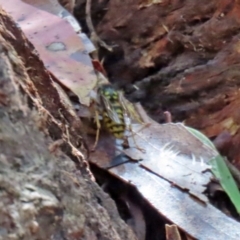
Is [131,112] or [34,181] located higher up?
[34,181]

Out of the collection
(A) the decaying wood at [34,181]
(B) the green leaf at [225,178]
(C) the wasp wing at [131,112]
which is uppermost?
(A) the decaying wood at [34,181]

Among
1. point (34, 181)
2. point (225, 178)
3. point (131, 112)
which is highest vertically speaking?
point (34, 181)

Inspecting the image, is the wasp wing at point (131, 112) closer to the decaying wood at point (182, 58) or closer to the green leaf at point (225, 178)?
the decaying wood at point (182, 58)

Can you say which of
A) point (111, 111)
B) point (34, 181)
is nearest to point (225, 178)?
point (111, 111)

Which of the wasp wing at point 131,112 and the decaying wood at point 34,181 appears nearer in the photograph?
the decaying wood at point 34,181

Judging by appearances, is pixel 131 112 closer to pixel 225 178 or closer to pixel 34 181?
pixel 225 178

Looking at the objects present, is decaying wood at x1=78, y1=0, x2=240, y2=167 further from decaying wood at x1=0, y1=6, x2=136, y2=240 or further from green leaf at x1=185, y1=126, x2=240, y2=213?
decaying wood at x1=0, y1=6, x2=136, y2=240

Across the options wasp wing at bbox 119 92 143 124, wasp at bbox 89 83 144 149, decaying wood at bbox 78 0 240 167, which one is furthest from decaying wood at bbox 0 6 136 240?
decaying wood at bbox 78 0 240 167

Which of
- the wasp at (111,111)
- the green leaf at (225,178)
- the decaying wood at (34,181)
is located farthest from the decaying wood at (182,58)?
the decaying wood at (34,181)

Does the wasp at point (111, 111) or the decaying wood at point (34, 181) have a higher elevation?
the decaying wood at point (34, 181)
